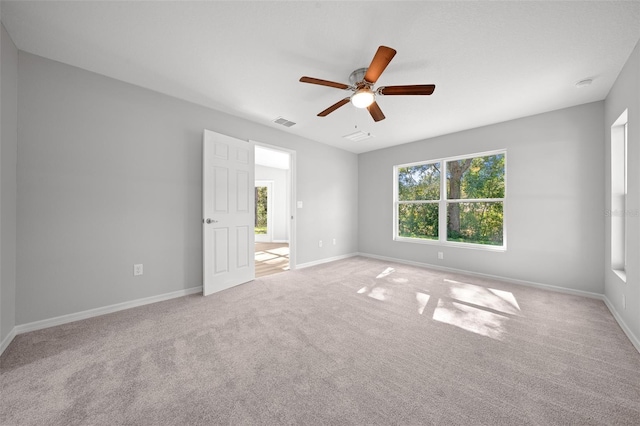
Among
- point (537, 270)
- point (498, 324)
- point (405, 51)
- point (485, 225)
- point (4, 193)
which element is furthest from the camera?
point (485, 225)

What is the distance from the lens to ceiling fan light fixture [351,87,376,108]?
2281 millimetres

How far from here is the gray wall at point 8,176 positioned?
1.87 m

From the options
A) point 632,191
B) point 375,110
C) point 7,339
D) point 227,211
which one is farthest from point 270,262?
point 632,191

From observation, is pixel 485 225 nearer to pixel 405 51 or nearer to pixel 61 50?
pixel 405 51

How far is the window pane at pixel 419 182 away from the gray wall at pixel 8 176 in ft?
17.8

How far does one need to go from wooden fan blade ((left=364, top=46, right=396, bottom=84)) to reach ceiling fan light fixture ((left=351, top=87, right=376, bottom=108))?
139mm

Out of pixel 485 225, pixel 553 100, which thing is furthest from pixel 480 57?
pixel 485 225

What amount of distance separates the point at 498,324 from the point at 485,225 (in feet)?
7.13

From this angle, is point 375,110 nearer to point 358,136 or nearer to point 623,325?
point 358,136

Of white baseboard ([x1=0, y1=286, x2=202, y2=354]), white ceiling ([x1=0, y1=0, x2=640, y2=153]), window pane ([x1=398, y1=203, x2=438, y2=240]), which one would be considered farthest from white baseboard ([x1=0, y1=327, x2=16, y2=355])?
window pane ([x1=398, y1=203, x2=438, y2=240])

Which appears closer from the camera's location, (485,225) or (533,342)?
(533,342)

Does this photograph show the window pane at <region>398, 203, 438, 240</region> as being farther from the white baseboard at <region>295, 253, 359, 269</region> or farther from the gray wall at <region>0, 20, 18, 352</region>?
the gray wall at <region>0, 20, 18, 352</region>

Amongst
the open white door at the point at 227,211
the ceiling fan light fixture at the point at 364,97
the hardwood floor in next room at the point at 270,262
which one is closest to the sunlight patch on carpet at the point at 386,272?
the hardwood floor in next room at the point at 270,262

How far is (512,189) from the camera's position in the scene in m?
3.69
